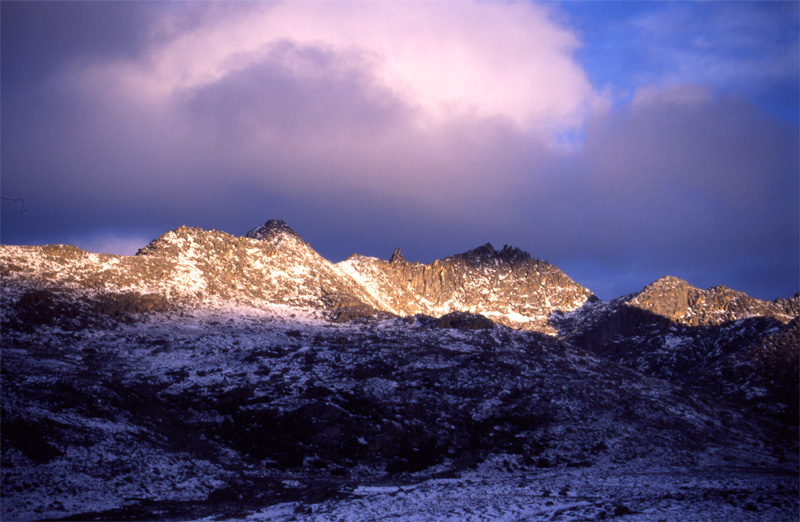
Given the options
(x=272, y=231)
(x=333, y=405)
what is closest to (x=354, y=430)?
(x=333, y=405)

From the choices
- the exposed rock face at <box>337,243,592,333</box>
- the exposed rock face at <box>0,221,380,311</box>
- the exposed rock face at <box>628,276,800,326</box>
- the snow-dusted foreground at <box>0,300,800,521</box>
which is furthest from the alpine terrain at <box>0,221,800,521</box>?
the exposed rock face at <box>337,243,592,333</box>

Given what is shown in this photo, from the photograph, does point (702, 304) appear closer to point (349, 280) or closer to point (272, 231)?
point (349, 280)

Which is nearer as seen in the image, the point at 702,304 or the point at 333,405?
the point at 333,405

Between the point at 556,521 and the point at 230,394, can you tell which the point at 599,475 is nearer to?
the point at 556,521

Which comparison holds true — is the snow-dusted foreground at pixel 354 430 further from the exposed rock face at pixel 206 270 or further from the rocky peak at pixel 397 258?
the rocky peak at pixel 397 258

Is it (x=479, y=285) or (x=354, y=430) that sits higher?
(x=479, y=285)

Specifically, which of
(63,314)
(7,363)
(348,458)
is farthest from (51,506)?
(63,314)
